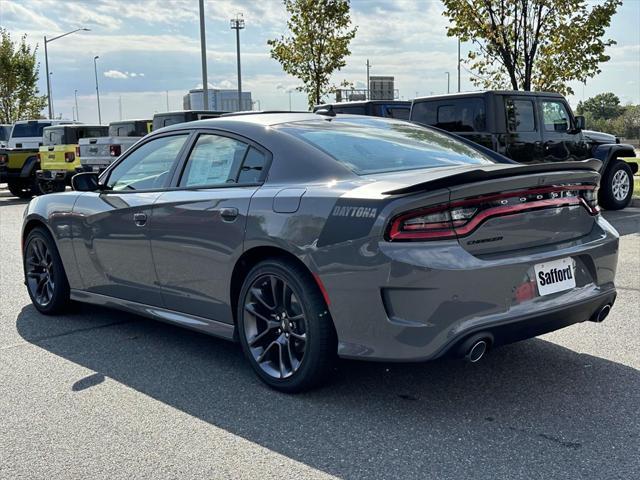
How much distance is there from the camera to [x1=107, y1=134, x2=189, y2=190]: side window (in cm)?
489

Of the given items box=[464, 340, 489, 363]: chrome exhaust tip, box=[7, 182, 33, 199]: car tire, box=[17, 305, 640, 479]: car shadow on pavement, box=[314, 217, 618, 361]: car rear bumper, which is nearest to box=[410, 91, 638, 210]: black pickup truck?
box=[17, 305, 640, 479]: car shadow on pavement

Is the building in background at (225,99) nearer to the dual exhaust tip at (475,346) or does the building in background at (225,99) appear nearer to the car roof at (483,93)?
the car roof at (483,93)

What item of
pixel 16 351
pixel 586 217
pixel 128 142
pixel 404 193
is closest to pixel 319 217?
pixel 404 193

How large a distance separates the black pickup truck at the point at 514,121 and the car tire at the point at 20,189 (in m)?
12.6

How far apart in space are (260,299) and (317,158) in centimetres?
84

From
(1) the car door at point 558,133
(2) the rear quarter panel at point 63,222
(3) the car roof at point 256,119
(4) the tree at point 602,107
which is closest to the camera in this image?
(3) the car roof at point 256,119

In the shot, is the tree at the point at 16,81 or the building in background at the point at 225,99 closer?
the tree at the point at 16,81

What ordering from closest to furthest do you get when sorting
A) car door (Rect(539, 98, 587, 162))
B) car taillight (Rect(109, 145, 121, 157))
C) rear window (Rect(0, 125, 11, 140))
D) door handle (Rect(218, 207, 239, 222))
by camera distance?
door handle (Rect(218, 207, 239, 222))
car door (Rect(539, 98, 587, 162))
car taillight (Rect(109, 145, 121, 157))
rear window (Rect(0, 125, 11, 140))

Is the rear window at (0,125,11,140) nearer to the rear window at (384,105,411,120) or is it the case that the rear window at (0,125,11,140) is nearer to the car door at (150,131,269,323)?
the rear window at (384,105,411,120)

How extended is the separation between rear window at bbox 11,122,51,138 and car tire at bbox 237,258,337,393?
24.2 metres

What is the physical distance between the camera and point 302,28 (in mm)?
23406

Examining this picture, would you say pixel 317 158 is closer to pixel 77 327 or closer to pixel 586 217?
pixel 586 217

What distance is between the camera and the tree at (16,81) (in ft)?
126

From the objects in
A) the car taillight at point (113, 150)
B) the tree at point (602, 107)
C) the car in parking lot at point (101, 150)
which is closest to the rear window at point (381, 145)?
the car in parking lot at point (101, 150)
